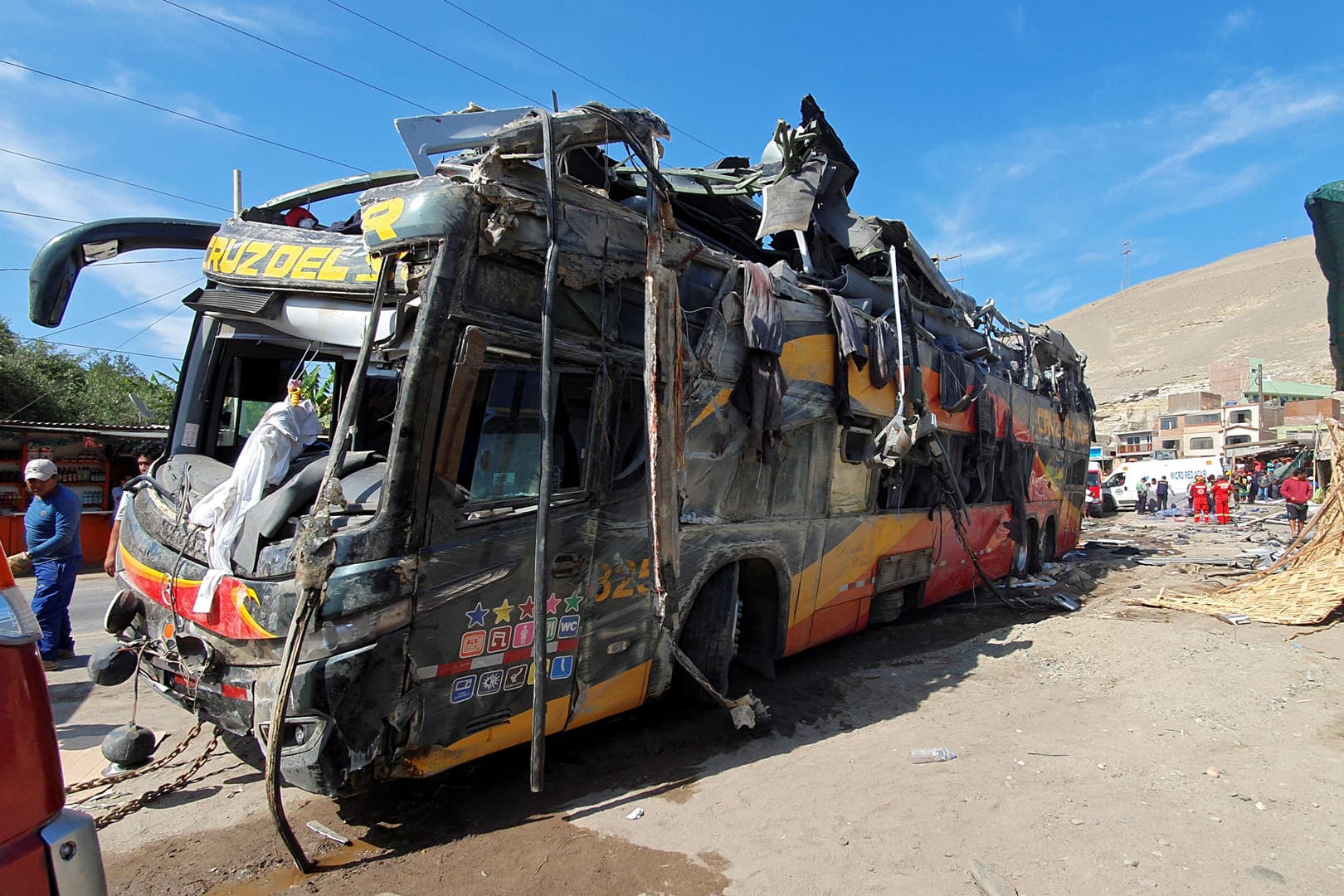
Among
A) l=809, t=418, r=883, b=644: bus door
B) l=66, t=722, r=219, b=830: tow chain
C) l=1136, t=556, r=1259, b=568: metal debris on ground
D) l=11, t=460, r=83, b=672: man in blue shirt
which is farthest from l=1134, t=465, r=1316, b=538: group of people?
l=11, t=460, r=83, b=672: man in blue shirt

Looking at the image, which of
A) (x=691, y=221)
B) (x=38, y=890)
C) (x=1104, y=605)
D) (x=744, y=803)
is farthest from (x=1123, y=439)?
(x=38, y=890)

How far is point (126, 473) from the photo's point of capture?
14.6 metres

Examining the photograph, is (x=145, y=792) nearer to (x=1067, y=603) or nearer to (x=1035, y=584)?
(x=1067, y=603)

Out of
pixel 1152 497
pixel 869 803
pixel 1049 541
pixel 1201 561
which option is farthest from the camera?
pixel 1152 497

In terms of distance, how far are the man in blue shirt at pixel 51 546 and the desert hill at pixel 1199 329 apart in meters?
59.4

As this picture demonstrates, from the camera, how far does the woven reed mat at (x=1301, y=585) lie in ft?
26.6

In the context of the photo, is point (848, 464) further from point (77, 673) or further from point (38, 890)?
point (77, 673)

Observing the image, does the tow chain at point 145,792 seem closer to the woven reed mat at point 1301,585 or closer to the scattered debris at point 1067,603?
the scattered debris at point 1067,603

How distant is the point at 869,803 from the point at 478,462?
2789 millimetres

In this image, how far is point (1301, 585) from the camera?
Result: 8.82m

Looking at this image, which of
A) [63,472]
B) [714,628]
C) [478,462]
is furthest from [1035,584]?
[63,472]

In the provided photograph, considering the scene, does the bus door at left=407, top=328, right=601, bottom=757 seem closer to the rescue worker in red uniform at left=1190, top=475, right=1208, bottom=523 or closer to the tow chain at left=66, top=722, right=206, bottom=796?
the tow chain at left=66, top=722, right=206, bottom=796

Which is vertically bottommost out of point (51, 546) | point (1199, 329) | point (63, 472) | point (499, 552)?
point (51, 546)

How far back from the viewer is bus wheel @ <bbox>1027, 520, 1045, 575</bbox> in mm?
11959
